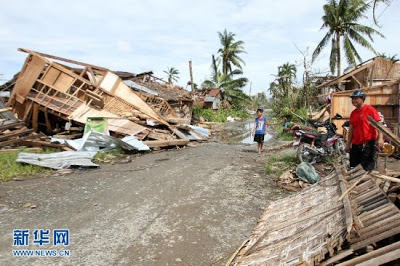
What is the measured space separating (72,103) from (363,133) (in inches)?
404

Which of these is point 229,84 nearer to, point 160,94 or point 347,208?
point 160,94

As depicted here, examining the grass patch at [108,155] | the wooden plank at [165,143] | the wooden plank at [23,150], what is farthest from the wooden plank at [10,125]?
the wooden plank at [165,143]

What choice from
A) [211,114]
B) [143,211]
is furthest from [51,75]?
[211,114]

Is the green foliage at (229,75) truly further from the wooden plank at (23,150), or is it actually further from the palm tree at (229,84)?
the wooden plank at (23,150)

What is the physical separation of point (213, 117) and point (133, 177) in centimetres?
2042

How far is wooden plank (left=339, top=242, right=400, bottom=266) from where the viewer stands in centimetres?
200

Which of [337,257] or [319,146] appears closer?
[337,257]

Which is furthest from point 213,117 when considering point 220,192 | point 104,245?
point 104,245

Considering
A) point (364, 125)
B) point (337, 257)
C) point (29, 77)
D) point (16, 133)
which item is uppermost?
point (29, 77)

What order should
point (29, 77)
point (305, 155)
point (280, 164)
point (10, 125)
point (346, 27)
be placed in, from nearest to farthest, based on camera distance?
1. point (305, 155)
2. point (280, 164)
3. point (10, 125)
4. point (29, 77)
5. point (346, 27)

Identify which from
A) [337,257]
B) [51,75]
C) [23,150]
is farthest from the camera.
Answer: [51,75]

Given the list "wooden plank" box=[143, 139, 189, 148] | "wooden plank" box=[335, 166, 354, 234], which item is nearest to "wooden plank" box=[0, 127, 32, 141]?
"wooden plank" box=[143, 139, 189, 148]

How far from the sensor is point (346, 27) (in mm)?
22266

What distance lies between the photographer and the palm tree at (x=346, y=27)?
70.9 ft
